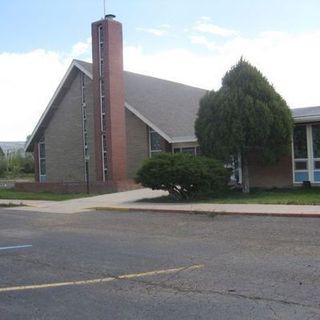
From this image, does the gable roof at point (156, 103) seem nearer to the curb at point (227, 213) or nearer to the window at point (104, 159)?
the window at point (104, 159)

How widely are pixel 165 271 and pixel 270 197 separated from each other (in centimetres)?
1288

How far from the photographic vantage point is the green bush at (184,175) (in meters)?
21.5

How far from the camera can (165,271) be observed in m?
8.80

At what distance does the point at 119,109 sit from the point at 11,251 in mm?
21266

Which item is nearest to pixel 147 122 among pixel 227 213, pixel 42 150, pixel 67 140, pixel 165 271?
pixel 67 140

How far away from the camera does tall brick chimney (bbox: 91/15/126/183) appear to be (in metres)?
31.6

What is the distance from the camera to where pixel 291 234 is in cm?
1254

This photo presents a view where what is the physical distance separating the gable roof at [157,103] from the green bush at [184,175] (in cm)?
882

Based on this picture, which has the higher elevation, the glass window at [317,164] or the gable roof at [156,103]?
the gable roof at [156,103]

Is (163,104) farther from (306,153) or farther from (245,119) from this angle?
(245,119)

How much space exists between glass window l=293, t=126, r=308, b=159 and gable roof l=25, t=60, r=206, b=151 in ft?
23.4

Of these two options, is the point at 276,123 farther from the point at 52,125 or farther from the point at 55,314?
the point at 52,125

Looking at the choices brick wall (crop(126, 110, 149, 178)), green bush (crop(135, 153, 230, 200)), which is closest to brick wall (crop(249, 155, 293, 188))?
green bush (crop(135, 153, 230, 200))

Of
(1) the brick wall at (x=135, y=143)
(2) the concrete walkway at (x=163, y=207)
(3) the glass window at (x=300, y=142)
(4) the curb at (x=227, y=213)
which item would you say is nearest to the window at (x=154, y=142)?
(1) the brick wall at (x=135, y=143)
